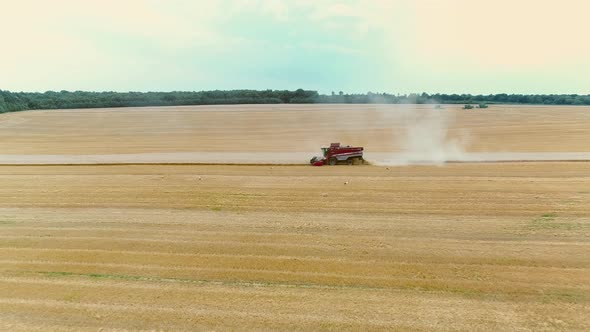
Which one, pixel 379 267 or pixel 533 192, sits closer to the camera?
pixel 379 267

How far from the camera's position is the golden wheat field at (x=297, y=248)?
10.4 meters

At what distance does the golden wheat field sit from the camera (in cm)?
1041

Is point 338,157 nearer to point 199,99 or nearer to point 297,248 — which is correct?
point 297,248

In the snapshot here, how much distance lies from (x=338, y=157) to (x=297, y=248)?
60.4 ft

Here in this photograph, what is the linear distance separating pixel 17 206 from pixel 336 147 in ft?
66.5

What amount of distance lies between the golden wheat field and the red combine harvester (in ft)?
7.15

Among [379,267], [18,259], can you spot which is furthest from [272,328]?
[18,259]

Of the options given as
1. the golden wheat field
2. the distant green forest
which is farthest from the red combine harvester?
the distant green forest

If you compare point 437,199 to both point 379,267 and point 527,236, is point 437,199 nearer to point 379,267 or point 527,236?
point 527,236

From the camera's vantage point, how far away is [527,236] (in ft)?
50.7

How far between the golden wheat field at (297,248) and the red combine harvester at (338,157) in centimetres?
218

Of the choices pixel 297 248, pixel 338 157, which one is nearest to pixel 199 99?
pixel 338 157

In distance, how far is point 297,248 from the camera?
14602mm

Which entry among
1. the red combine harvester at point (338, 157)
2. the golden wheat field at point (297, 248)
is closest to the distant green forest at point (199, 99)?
the red combine harvester at point (338, 157)
